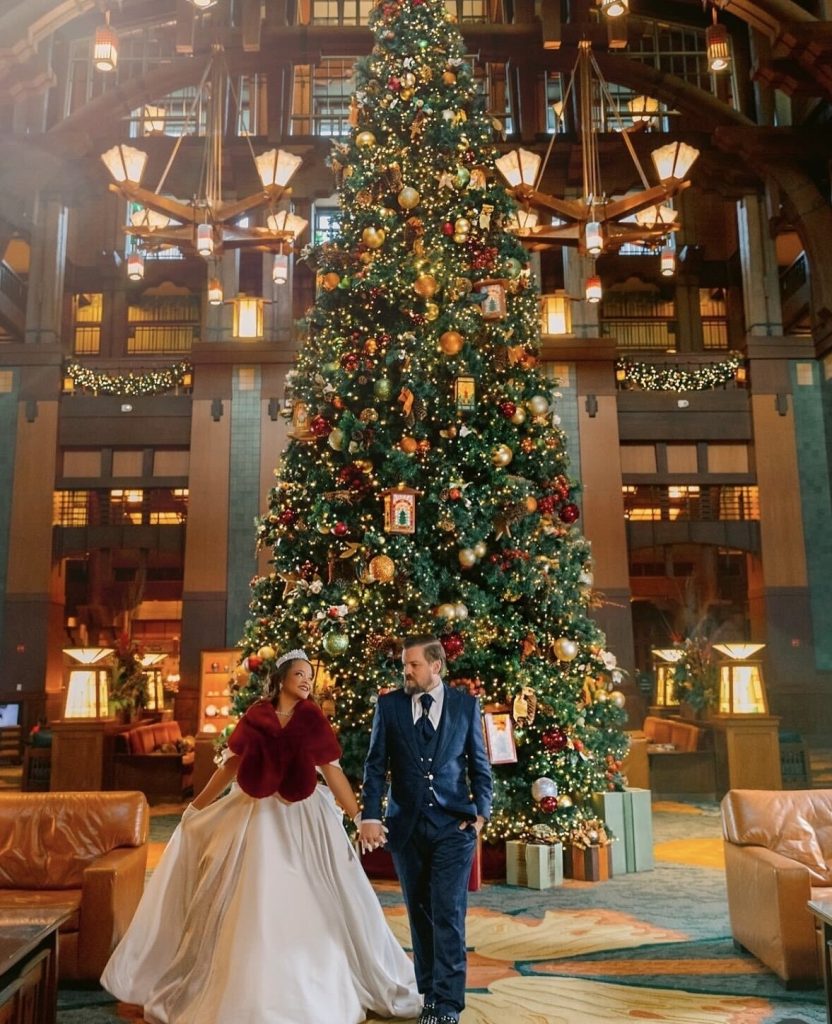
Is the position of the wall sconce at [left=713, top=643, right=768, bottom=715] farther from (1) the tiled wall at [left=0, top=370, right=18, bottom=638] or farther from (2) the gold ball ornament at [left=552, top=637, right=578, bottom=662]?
(1) the tiled wall at [left=0, top=370, right=18, bottom=638]

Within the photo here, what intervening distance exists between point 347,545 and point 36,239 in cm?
1353

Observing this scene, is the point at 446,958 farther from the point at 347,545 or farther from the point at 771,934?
the point at 347,545

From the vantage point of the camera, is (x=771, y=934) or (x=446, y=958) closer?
(x=446, y=958)

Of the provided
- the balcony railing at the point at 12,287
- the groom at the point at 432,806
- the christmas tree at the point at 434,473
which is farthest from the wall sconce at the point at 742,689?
the balcony railing at the point at 12,287

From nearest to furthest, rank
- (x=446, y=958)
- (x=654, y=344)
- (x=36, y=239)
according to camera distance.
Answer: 1. (x=446, y=958)
2. (x=36, y=239)
3. (x=654, y=344)

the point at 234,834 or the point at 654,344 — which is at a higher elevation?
the point at 654,344

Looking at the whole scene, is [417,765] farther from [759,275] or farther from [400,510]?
[759,275]

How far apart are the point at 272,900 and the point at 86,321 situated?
1894 cm

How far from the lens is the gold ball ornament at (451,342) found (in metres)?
6.58

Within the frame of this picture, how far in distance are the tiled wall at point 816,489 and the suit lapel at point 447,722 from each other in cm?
1414

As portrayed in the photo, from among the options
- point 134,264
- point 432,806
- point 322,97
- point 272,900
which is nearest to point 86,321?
point 322,97

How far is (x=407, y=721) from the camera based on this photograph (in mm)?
3572

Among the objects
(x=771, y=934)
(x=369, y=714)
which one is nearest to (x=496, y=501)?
(x=369, y=714)

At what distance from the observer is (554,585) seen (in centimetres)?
677
